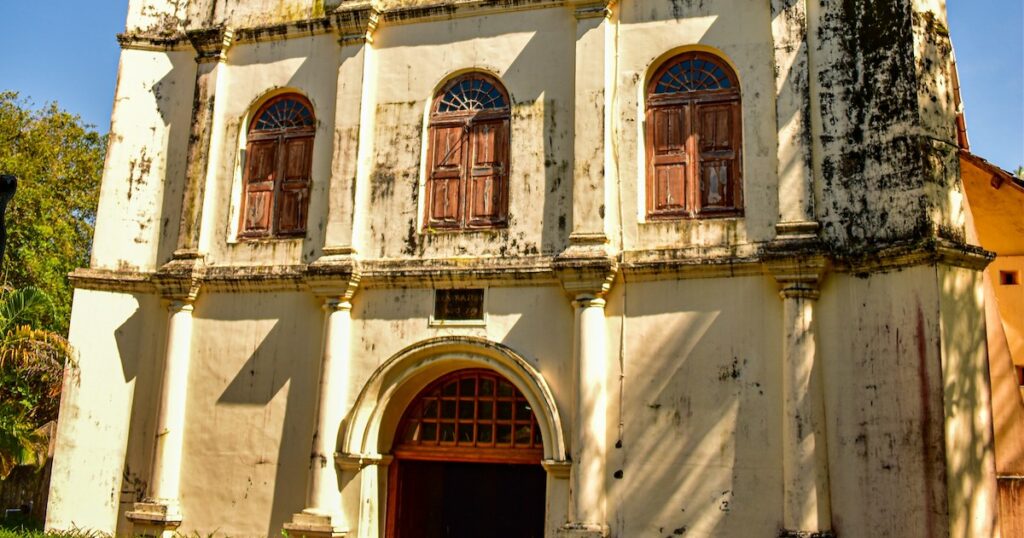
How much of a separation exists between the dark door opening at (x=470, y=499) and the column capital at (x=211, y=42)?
5979mm

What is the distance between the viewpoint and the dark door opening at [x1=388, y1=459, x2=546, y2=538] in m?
11.6

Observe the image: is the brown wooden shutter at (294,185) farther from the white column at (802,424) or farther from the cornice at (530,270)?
the white column at (802,424)

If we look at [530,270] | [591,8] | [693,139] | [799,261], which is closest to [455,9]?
[591,8]

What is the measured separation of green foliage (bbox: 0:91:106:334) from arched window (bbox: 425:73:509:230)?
11.4m

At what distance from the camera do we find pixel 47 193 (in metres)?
20.3

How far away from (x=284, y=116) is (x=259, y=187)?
101 centimetres

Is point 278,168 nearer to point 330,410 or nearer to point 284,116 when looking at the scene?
point 284,116

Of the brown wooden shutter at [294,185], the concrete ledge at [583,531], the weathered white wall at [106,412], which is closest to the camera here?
the concrete ledge at [583,531]

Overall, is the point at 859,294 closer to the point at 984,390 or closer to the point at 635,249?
the point at 984,390

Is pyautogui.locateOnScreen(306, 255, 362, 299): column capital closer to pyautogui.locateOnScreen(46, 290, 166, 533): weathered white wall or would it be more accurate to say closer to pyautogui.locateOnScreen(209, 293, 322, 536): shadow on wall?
pyautogui.locateOnScreen(209, 293, 322, 536): shadow on wall

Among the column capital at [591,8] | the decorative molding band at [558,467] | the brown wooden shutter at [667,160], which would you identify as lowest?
the decorative molding band at [558,467]

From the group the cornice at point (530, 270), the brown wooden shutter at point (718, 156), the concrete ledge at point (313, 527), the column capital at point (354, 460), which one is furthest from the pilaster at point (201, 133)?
the brown wooden shutter at point (718, 156)

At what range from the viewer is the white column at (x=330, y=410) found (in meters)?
10.9

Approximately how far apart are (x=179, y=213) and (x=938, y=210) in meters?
9.17
